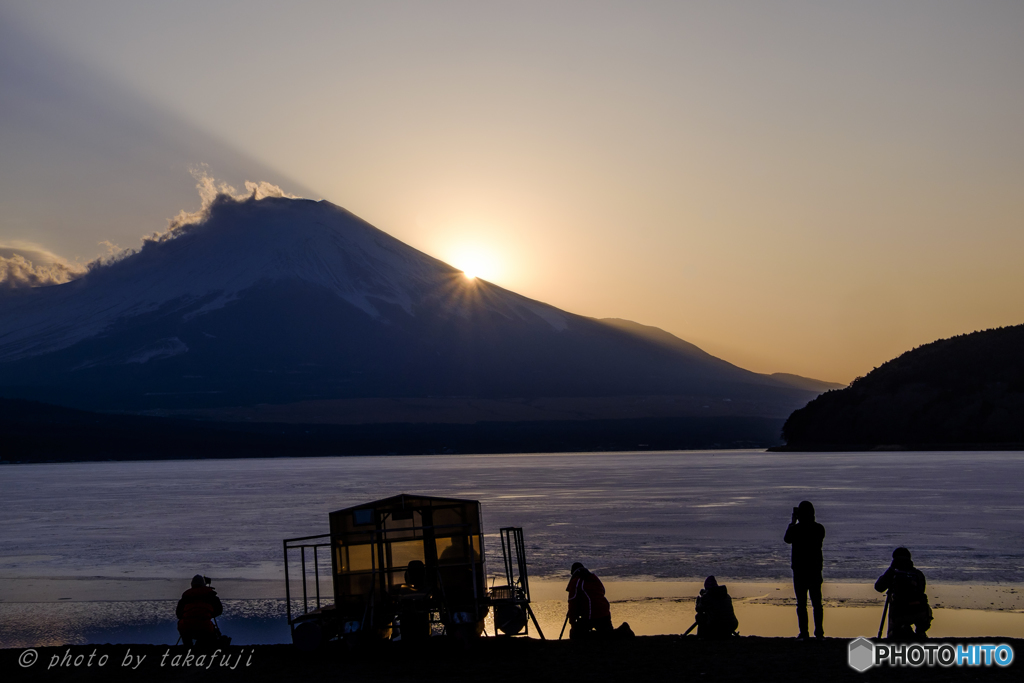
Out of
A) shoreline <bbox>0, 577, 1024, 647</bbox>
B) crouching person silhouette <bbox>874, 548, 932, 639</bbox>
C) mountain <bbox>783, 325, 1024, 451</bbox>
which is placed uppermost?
mountain <bbox>783, 325, 1024, 451</bbox>

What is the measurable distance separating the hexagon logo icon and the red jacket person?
354 centimetres

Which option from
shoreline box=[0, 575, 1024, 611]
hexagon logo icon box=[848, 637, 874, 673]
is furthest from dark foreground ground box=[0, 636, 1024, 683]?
shoreline box=[0, 575, 1024, 611]

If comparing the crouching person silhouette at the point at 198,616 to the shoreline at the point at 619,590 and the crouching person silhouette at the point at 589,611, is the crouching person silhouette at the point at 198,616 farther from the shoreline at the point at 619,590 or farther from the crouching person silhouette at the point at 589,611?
the shoreline at the point at 619,590

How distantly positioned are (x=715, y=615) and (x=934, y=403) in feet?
444

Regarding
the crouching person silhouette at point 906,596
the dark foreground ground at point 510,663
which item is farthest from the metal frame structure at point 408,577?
the crouching person silhouette at point 906,596

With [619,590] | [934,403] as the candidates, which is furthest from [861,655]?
[934,403]

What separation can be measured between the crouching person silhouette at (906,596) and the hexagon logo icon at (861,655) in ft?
1.78

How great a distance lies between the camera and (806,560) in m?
14.2

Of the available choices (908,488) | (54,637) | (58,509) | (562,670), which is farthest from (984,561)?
(58,509)

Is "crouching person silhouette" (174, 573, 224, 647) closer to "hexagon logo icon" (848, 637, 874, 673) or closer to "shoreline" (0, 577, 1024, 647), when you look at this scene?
"shoreline" (0, 577, 1024, 647)

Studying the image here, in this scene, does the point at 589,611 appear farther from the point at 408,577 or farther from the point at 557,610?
the point at 557,610

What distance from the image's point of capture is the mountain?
13312cm

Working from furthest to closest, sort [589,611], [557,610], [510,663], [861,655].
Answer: [557,610] → [589,611] → [510,663] → [861,655]

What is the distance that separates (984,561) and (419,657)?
15.1m
